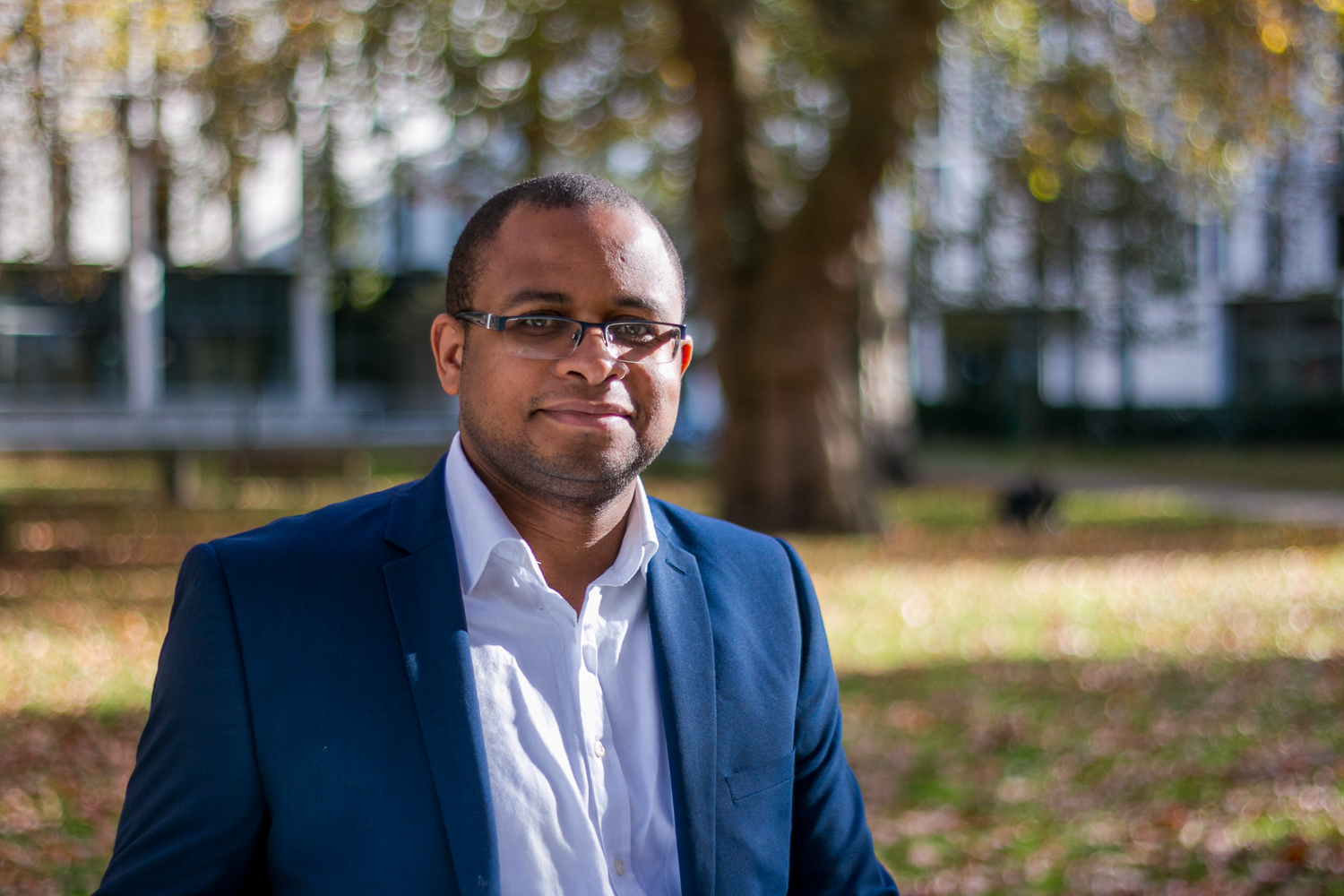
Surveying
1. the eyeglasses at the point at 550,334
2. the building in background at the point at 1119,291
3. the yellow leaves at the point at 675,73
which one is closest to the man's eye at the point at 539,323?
the eyeglasses at the point at 550,334

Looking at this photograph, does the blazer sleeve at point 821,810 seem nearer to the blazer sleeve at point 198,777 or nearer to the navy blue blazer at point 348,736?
the navy blue blazer at point 348,736

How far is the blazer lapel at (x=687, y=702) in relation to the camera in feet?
6.76

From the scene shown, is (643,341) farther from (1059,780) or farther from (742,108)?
(742,108)

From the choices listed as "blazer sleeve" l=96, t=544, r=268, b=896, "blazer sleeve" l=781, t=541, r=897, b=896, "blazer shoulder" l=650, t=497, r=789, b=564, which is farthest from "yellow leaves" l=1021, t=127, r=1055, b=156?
"blazer sleeve" l=96, t=544, r=268, b=896

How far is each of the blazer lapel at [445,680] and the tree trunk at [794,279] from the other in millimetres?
11783

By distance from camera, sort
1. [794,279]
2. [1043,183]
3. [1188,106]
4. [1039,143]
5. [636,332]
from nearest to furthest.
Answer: [636,332]
[1043,183]
[1188,106]
[794,279]
[1039,143]

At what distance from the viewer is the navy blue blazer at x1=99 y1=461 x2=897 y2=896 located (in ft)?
6.12

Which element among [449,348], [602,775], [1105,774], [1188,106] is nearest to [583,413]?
[449,348]

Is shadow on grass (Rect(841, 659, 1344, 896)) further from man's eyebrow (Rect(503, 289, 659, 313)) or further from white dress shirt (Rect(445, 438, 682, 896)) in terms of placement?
man's eyebrow (Rect(503, 289, 659, 313))

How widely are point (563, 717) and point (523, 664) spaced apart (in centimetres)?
11

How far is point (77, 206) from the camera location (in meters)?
11.9

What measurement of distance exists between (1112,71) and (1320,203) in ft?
44.0

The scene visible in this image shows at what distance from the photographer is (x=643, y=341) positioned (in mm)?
2195

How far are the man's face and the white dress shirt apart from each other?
0.11 meters
